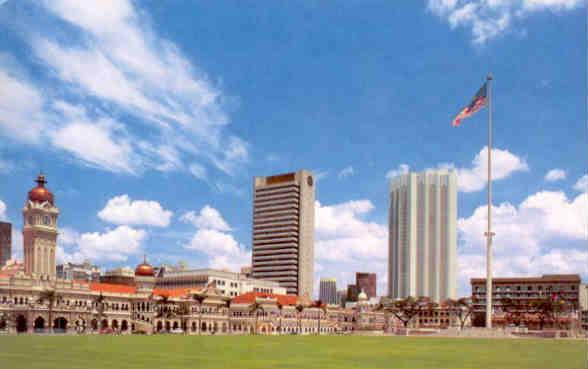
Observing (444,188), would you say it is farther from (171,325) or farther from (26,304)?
(171,325)

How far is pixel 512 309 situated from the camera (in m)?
103

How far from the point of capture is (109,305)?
3189 inches

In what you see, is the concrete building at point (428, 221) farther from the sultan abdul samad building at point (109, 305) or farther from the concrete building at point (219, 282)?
the concrete building at point (219, 282)

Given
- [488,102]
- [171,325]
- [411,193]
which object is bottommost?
[171,325]

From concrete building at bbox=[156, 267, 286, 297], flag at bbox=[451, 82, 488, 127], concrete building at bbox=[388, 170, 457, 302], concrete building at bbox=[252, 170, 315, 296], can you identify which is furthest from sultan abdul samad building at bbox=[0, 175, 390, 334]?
flag at bbox=[451, 82, 488, 127]

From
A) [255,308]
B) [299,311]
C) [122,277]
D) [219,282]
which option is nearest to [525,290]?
[299,311]

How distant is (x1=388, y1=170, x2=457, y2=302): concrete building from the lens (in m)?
40.6

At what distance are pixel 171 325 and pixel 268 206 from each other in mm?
49354

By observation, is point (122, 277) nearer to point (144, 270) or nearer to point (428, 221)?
point (144, 270)

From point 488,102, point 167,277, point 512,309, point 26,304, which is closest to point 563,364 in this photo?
point 488,102

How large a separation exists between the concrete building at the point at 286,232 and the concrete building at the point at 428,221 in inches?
2869

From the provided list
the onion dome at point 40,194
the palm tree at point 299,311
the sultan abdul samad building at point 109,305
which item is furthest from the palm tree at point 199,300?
the onion dome at point 40,194

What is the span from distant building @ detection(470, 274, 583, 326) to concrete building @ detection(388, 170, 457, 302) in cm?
5219

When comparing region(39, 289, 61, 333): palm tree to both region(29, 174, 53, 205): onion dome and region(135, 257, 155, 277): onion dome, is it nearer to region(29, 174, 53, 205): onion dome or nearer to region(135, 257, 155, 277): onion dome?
region(29, 174, 53, 205): onion dome
